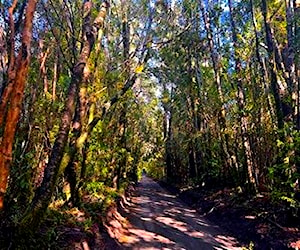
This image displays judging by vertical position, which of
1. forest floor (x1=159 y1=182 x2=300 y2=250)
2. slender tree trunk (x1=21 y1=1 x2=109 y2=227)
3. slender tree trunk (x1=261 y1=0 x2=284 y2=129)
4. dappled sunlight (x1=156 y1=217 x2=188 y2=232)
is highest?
slender tree trunk (x1=261 y1=0 x2=284 y2=129)

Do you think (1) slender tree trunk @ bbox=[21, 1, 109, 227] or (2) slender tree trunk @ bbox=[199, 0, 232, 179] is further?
(2) slender tree trunk @ bbox=[199, 0, 232, 179]

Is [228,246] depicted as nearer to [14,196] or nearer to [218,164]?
[14,196]

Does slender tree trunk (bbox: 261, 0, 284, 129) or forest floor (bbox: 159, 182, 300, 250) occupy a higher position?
slender tree trunk (bbox: 261, 0, 284, 129)

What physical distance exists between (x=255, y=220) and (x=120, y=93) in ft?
17.4

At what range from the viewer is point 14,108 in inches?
183

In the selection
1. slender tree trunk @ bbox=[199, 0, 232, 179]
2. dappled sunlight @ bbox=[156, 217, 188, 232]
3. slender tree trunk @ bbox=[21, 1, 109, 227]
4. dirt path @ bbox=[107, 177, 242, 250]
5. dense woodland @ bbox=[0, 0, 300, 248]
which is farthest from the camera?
slender tree trunk @ bbox=[199, 0, 232, 179]

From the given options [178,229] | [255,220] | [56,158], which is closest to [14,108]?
[56,158]

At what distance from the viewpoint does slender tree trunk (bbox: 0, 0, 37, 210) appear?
14.7ft

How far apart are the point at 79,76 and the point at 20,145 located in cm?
174

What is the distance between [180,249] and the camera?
28.5ft

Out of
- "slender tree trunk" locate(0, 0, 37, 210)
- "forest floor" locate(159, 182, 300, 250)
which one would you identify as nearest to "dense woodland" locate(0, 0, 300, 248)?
"slender tree trunk" locate(0, 0, 37, 210)

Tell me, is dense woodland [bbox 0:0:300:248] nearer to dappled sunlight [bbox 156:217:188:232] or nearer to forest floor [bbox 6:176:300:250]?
forest floor [bbox 6:176:300:250]

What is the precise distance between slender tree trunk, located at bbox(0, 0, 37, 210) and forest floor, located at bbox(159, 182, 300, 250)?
5785mm

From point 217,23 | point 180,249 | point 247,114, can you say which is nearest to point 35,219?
point 180,249
